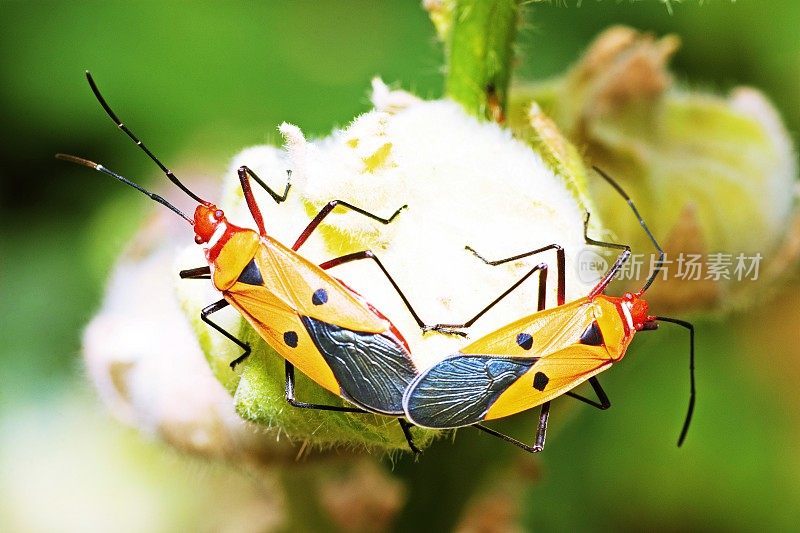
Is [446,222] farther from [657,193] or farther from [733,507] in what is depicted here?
[733,507]

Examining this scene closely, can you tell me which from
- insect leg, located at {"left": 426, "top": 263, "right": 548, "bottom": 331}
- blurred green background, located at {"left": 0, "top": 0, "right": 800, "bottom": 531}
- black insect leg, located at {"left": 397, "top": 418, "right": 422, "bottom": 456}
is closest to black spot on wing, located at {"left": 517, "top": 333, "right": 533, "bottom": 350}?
insect leg, located at {"left": 426, "top": 263, "right": 548, "bottom": 331}

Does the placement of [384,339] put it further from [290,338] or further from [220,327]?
[220,327]

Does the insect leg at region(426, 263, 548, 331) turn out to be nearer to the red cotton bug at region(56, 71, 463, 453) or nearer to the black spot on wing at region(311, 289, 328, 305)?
the red cotton bug at region(56, 71, 463, 453)

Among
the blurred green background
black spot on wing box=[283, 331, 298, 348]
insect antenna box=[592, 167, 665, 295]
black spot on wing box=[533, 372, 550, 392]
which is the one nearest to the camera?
black spot on wing box=[283, 331, 298, 348]

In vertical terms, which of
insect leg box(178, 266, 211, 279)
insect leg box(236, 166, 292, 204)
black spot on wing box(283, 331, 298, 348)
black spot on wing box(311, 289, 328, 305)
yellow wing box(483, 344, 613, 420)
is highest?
insect leg box(236, 166, 292, 204)

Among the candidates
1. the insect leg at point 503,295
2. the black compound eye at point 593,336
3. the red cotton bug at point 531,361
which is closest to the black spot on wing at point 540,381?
the red cotton bug at point 531,361

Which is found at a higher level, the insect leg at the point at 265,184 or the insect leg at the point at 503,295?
the insect leg at the point at 265,184

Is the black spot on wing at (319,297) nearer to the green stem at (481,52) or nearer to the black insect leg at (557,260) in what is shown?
the black insect leg at (557,260)

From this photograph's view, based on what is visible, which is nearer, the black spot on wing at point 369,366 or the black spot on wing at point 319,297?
the black spot on wing at point 369,366
